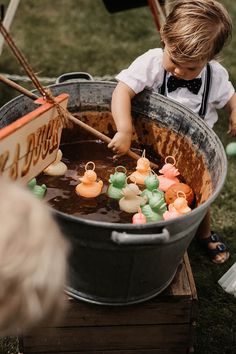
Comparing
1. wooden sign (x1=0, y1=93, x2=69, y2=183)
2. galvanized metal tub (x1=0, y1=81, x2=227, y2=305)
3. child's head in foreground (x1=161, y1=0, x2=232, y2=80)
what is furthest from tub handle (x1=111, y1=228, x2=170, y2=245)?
child's head in foreground (x1=161, y1=0, x2=232, y2=80)

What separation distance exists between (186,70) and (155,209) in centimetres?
55

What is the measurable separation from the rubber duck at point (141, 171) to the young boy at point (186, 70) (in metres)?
0.07

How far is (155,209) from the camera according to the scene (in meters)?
1.91

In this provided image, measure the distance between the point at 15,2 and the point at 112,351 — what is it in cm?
166

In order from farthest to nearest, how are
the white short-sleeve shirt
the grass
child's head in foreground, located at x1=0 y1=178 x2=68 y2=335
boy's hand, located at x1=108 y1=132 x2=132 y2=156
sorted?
the grass, the white short-sleeve shirt, boy's hand, located at x1=108 y1=132 x2=132 y2=156, child's head in foreground, located at x1=0 y1=178 x2=68 y2=335

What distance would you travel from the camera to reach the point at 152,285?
1.79 metres

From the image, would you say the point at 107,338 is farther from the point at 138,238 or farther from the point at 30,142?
the point at 30,142

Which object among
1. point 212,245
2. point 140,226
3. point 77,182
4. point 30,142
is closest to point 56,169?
point 77,182

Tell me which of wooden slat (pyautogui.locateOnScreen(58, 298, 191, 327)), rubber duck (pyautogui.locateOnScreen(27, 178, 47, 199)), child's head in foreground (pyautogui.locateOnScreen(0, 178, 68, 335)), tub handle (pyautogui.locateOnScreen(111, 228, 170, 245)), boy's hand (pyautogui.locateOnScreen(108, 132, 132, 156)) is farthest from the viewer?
boy's hand (pyautogui.locateOnScreen(108, 132, 132, 156))

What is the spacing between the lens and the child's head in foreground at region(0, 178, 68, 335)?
1.22 m

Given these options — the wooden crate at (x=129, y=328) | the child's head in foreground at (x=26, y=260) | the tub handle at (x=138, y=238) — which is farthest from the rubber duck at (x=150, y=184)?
the child's head in foreground at (x=26, y=260)

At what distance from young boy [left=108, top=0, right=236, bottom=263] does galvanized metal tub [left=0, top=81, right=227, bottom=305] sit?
102 millimetres

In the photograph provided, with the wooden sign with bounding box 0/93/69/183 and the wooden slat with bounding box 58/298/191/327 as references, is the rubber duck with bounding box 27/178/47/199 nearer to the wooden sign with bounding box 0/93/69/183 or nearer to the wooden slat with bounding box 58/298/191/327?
the wooden sign with bounding box 0/93/69/183

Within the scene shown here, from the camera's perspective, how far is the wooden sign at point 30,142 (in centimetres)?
157
